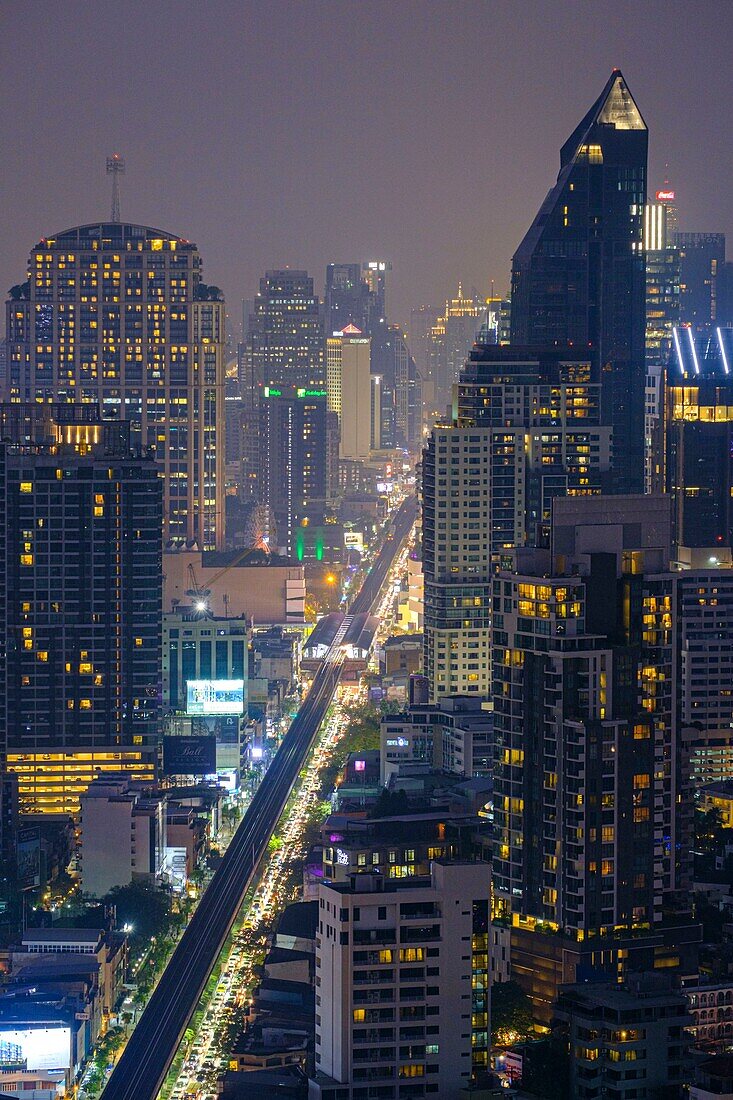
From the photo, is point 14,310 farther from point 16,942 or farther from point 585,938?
point 585,938

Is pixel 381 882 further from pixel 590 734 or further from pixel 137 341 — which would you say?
pixel 137 341

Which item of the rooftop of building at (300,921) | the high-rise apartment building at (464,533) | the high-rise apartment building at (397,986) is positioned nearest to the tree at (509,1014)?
the high-rise apartment building at (397,986)

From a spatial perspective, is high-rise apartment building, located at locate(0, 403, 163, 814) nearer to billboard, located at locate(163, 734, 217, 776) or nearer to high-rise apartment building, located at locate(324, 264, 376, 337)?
billboard, located at locate(163, 734, 217, 776)

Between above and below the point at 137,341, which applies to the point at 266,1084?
below

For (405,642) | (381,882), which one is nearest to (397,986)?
(381,882)

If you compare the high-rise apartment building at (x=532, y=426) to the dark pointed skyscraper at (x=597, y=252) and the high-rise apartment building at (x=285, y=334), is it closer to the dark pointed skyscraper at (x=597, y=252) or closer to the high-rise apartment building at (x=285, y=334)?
the dark pointed skyscraper at (x=597, y=252)

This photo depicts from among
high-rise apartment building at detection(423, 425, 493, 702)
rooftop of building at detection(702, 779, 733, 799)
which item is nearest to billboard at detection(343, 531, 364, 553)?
high-rise apartment building at detection(423, 425, 493, 702)
